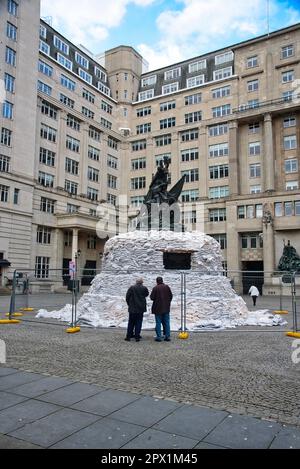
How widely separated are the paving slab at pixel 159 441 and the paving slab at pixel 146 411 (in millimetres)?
312

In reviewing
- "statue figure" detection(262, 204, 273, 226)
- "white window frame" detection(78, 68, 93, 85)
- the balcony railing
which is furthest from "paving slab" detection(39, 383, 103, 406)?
"white window frame" detection(78, 68, 93, 85)

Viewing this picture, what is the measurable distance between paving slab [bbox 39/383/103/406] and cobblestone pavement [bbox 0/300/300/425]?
0.30 m

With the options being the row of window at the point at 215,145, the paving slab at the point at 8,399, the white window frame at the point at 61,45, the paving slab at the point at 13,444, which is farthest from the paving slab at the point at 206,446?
the white window frame at the point at 61,45

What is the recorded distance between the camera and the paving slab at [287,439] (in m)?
3.82

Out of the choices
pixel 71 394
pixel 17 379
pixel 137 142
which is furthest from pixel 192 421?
pixel 137 142

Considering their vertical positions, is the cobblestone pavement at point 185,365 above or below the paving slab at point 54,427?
below

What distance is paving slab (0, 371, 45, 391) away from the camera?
19.5ft

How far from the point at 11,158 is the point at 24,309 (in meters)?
27.0

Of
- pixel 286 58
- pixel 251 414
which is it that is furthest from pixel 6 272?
pixel 286 58

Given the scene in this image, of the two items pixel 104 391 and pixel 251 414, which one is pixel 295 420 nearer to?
pixel 251 414

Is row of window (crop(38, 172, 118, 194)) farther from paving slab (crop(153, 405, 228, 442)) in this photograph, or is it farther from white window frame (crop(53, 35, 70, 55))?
paving slab (crop(153, 405, 228, 442))

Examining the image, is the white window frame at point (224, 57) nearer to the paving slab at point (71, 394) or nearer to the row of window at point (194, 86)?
the row of window at point (194, 86)

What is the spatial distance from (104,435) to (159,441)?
62cm

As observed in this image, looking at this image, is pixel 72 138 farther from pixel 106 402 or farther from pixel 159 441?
pixel 159 441
